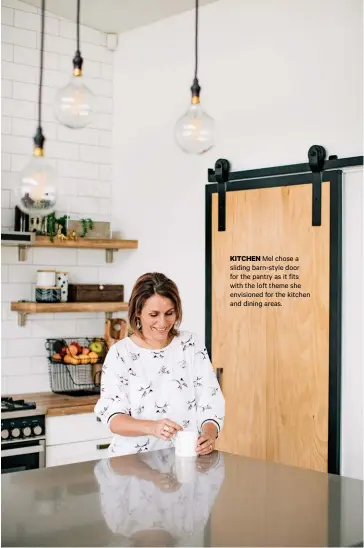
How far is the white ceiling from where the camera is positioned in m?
4.80

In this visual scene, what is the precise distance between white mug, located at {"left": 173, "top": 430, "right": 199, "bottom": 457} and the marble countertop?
0.14 feet

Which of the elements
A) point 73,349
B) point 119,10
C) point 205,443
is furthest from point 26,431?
point 119,10

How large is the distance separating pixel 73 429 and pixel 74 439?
6 centimetres

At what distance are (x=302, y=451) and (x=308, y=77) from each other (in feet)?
6.42

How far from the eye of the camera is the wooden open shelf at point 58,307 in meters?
4.82

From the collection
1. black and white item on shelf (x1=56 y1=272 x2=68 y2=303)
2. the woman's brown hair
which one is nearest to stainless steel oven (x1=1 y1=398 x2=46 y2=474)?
black and white item on shelf (x1=56 y1=272 x2=68 y2=303)

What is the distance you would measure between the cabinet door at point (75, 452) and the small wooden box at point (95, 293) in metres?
0.94

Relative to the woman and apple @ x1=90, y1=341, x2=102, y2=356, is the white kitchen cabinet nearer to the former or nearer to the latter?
apple @ x1=90, y1=341, x2=102, y2=356

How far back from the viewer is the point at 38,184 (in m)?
2.53

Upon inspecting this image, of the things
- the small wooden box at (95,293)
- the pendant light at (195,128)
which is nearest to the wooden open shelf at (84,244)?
the small wooden box at (95,293)

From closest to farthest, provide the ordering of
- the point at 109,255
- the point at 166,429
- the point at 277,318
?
the point at 166,429
the point at 277,318
the point at 109,255

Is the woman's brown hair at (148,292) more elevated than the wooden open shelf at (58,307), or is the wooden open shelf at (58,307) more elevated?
the woman's brown hair at (148,292)

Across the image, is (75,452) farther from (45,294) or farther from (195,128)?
(195,128)

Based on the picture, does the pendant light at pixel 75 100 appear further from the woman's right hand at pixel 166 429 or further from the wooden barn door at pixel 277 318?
the wooden barn door at pixel 277 318
